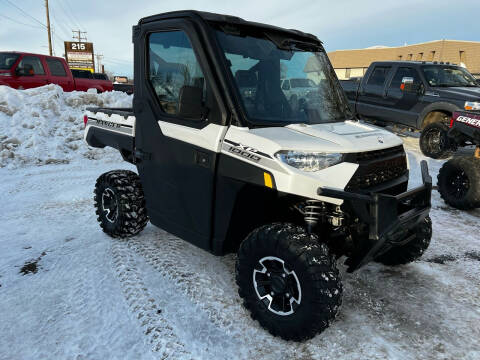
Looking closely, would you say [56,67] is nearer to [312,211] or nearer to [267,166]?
[267,166]

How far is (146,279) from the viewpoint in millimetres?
3371

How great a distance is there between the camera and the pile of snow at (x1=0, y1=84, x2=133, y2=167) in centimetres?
817

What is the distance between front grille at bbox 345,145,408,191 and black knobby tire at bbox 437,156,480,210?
2.84 metres

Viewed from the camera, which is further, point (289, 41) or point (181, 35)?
point (289, 41)

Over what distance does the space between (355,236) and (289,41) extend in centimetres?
183

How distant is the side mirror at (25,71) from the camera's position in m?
11.4

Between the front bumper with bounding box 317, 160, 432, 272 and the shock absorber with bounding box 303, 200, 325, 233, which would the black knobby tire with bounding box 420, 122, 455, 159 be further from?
the shock absorber with bounding box 303, 200, 325, 233

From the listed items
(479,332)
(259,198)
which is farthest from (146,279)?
(479,332)

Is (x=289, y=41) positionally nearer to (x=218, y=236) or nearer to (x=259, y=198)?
(x=259, y=198)

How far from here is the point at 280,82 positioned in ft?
10.2

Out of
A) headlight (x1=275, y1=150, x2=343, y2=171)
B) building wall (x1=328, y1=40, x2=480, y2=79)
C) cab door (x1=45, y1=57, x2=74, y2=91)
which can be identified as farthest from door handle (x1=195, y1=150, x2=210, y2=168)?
building wall (x1=328, y1=40, x2=480, y2=79)

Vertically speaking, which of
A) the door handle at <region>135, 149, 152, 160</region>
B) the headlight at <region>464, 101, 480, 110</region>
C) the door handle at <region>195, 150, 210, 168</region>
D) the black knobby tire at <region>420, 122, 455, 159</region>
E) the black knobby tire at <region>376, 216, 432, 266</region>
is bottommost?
the black knobby tire at <region>376, 216, 432, 266</region>

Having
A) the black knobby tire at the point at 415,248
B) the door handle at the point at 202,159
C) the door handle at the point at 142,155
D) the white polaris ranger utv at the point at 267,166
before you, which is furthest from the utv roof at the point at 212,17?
the black knobby tire at the point at 415,248

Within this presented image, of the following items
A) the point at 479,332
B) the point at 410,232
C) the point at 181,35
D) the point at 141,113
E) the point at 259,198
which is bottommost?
the point at 479,332
